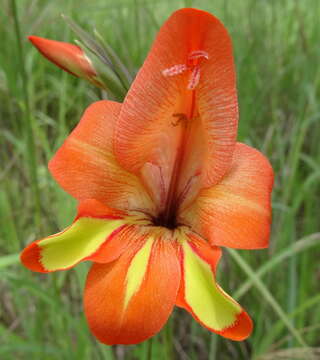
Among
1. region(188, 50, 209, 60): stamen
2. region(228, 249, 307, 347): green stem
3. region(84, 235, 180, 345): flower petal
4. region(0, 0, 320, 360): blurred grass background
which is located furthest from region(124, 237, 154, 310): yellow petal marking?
region(228, 249, 307, 347): green stem

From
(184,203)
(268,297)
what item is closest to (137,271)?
(184,203)

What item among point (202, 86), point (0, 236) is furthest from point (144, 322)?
point (0, 236)

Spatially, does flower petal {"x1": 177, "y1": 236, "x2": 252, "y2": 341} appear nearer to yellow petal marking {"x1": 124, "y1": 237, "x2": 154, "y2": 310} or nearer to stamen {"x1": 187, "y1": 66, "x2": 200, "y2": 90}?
yellow petal marking {"x1": 124, "y1": 237, "x2": 154, "y2": 310}

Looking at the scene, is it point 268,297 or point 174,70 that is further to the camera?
point 268,297

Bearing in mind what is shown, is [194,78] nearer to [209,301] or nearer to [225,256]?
[209,301]

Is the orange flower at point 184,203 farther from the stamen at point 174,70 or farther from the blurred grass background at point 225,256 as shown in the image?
the blurred grass background at point 225,256

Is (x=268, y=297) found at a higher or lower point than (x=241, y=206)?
lower
